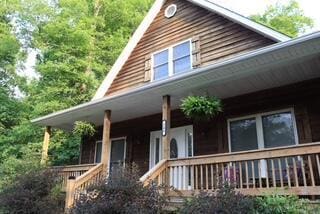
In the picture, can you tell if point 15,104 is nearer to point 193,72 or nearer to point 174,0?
point 174,0

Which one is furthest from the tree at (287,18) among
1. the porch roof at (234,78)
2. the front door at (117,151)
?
the porch roof at (234,78)

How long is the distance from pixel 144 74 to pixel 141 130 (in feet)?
7.20

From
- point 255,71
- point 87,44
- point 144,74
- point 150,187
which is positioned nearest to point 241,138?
point 255,71

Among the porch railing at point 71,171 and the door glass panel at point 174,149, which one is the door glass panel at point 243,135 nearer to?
the door glass panel at point 174,149

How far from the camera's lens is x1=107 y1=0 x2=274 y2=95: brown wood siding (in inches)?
388

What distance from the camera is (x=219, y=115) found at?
9.02m

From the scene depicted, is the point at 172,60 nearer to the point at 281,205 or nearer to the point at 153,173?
the point at 153,173

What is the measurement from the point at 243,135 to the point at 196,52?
3.50m

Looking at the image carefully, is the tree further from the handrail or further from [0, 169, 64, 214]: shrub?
[0, 169, 64, 214]: shrub

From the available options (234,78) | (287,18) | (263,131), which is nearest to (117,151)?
(263,131)

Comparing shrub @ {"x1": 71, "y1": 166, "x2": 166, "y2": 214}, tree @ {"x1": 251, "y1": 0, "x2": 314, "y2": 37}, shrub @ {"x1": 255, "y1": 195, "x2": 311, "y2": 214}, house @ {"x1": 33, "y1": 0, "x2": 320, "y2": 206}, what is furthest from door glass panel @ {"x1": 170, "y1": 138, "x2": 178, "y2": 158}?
tree @ {"x1": 251, "y1": 0, "x2": 314, "y2": 37}

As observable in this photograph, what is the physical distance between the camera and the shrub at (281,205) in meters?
A: 4.95

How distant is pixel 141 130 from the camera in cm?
1109

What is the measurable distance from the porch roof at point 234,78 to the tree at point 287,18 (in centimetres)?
1430
